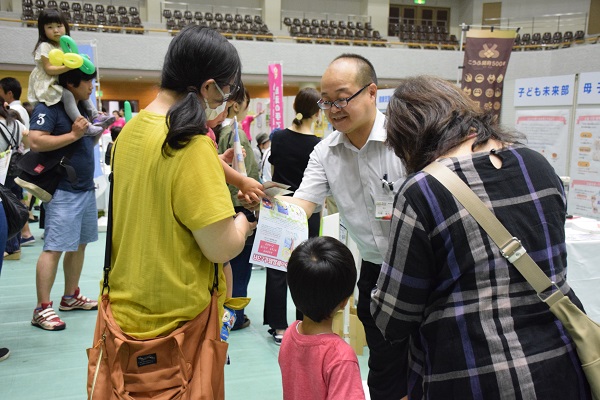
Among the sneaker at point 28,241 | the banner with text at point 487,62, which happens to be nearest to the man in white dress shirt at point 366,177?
the banner with text at point 487,62

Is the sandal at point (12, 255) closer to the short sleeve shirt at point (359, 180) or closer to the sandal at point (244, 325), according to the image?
the sandal at point (244, 325)

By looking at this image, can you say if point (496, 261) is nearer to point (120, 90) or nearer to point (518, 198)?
point (518, 198)

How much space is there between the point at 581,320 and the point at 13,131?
3923mm

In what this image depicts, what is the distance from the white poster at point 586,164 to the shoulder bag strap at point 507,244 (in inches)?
185

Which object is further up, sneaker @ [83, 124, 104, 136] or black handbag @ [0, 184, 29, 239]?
sneaker @ [83, 124, 104, 136]

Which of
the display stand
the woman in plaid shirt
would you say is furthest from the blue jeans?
the woman in plaid shirt

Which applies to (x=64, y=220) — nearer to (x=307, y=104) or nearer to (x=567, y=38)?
(x=307, y=104)

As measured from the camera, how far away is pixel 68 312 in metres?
3.68

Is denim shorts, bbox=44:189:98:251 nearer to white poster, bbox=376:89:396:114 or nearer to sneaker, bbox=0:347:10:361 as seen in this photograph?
sneaker, bbox=0:347:10:361

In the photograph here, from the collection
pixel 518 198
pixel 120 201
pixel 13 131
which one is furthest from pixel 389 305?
pixel 13 131

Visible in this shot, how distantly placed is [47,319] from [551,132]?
5154mm

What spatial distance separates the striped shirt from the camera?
3.55 feet

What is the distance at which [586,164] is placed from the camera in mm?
5266

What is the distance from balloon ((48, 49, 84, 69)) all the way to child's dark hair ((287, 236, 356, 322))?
2.26 meters
